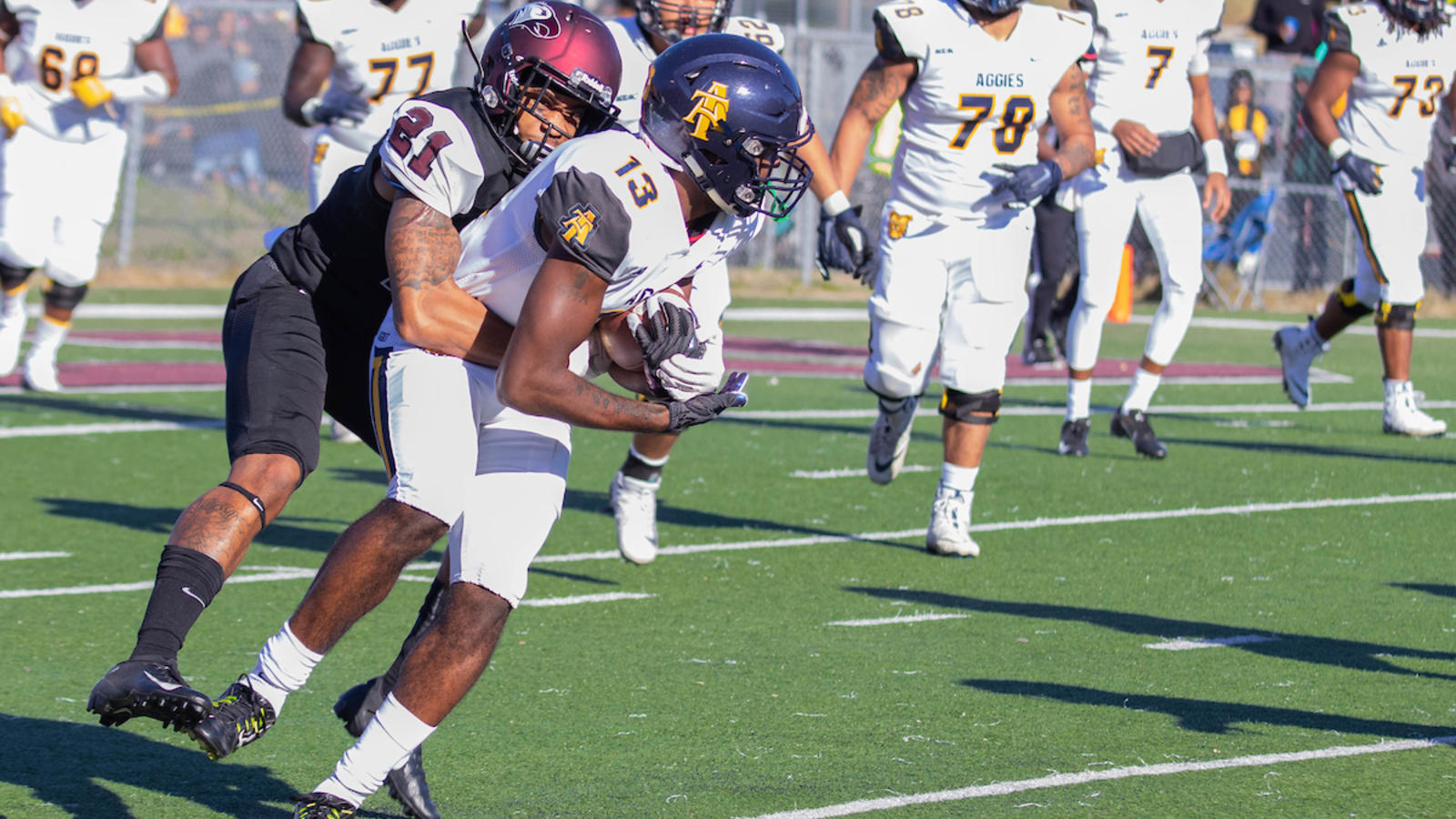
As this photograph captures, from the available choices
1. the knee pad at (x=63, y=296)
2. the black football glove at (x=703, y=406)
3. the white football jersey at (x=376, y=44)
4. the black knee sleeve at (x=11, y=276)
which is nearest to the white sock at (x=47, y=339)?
the knee pad at (x=63, y=296)

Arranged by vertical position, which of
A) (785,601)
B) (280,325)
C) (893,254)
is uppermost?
(280,325)

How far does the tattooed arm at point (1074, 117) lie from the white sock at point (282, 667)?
3992 millimetres

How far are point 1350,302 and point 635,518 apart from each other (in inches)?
206

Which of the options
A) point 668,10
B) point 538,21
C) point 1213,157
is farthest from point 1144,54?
point 538,21

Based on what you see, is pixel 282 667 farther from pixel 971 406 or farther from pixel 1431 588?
pixel 1431 588

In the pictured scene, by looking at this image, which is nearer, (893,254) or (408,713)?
(408,713)

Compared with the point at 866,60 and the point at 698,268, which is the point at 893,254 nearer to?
the point at 698,268

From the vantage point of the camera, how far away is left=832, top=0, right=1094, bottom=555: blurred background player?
261 inches

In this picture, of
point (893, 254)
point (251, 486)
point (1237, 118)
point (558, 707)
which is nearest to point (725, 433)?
point (893, 254)

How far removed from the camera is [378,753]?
11.2ft

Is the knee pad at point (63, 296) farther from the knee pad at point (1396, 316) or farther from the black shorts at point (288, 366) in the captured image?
the knee pad at point (1396, 316)

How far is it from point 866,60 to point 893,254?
14215 millimetres

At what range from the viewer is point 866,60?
20578mm

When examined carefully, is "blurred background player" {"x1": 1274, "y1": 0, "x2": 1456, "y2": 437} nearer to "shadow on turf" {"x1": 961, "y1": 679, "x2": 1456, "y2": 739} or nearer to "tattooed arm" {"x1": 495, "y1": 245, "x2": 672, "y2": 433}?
"shadow on turf" {"x1": 961, "y1": 679, "x2": 1456, "y2": 739}
